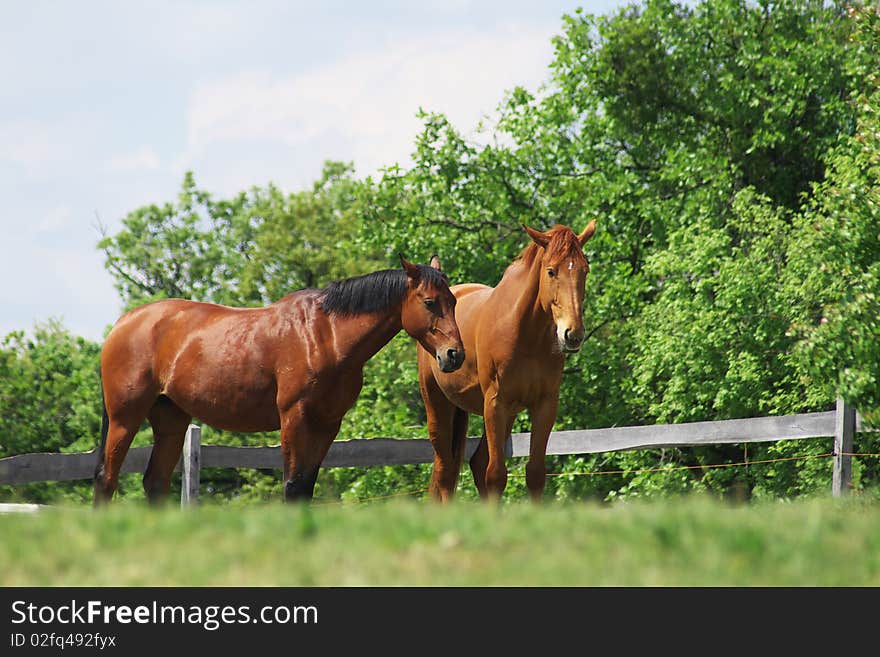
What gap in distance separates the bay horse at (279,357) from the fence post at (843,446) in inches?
196

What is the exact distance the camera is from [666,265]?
780 inches

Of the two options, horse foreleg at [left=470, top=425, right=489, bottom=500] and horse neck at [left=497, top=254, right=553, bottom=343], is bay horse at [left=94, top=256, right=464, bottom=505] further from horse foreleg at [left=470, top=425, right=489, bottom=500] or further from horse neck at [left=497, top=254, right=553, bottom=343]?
horse foreleg at [left=470, top=425, right=489, bottom=500]

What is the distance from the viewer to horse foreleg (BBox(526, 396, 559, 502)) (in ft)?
26.4

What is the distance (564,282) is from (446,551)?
402cm

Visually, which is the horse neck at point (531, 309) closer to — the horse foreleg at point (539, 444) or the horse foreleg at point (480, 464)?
the horse foreleg at point (539, 444)

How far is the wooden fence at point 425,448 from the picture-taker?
10086 mm

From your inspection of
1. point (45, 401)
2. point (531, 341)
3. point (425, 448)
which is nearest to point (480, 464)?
point (531, 341)

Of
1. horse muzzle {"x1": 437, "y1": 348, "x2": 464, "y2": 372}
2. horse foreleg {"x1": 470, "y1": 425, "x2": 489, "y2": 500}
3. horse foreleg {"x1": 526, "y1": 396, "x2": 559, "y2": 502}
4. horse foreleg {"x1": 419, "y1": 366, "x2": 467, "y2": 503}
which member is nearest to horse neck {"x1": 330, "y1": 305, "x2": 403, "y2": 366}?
horse muzzle {"x1": 437, "y1": 348, "x2": 464, "y2": 372}

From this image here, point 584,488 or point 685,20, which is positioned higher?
point 685,20

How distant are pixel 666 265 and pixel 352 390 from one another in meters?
13.0

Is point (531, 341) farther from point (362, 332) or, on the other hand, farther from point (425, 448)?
point (425, 448)
